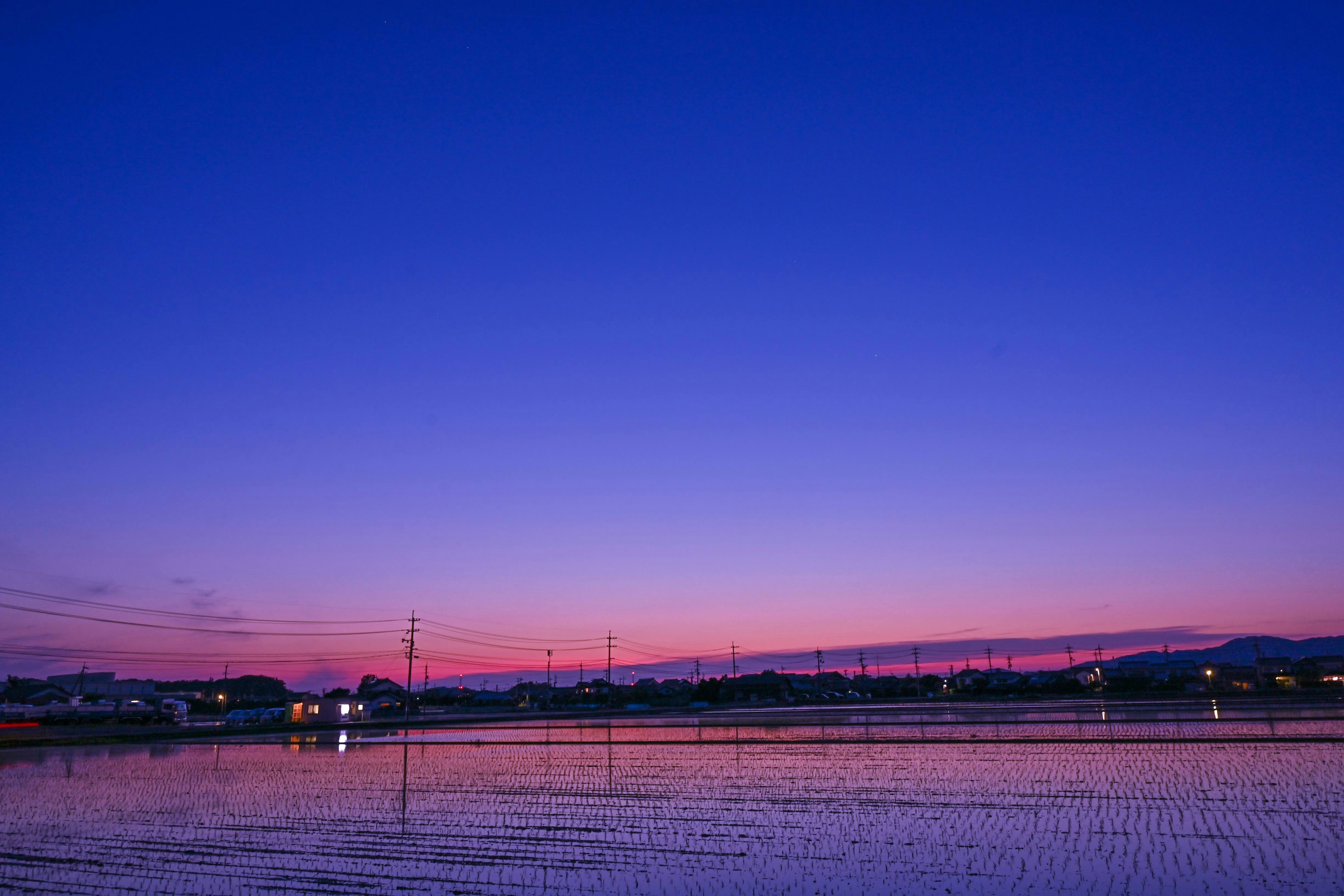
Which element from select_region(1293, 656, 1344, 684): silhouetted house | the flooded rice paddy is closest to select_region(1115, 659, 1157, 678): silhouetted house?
select_region(1293, 656, 1344, 684): silhouetted house

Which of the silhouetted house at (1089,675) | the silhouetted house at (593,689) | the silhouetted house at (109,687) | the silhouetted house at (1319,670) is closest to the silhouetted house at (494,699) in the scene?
the silhouetted house at (593,689)

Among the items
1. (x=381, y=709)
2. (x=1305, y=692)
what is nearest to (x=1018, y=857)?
(x=381, y=709)

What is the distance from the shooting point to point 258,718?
237ft

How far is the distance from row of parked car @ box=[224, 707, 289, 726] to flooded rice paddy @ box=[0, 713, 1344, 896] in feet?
127

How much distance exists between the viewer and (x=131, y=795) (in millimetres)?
21672

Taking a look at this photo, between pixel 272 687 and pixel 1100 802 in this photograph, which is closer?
pixel 1100 802

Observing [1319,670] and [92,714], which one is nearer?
[92,714]

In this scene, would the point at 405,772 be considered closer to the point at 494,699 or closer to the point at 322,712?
the point at 322,712

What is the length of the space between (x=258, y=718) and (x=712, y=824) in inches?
2658

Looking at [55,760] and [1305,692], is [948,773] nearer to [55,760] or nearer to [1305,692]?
[55,760]

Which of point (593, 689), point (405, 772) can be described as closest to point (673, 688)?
point (593, 689)

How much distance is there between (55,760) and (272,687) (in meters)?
157

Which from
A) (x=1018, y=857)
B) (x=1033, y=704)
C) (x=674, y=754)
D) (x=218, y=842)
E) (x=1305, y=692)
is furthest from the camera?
(x=1305, y=692)

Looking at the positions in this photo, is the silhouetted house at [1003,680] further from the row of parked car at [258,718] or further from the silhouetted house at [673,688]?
the row of parked car at [258,718]
